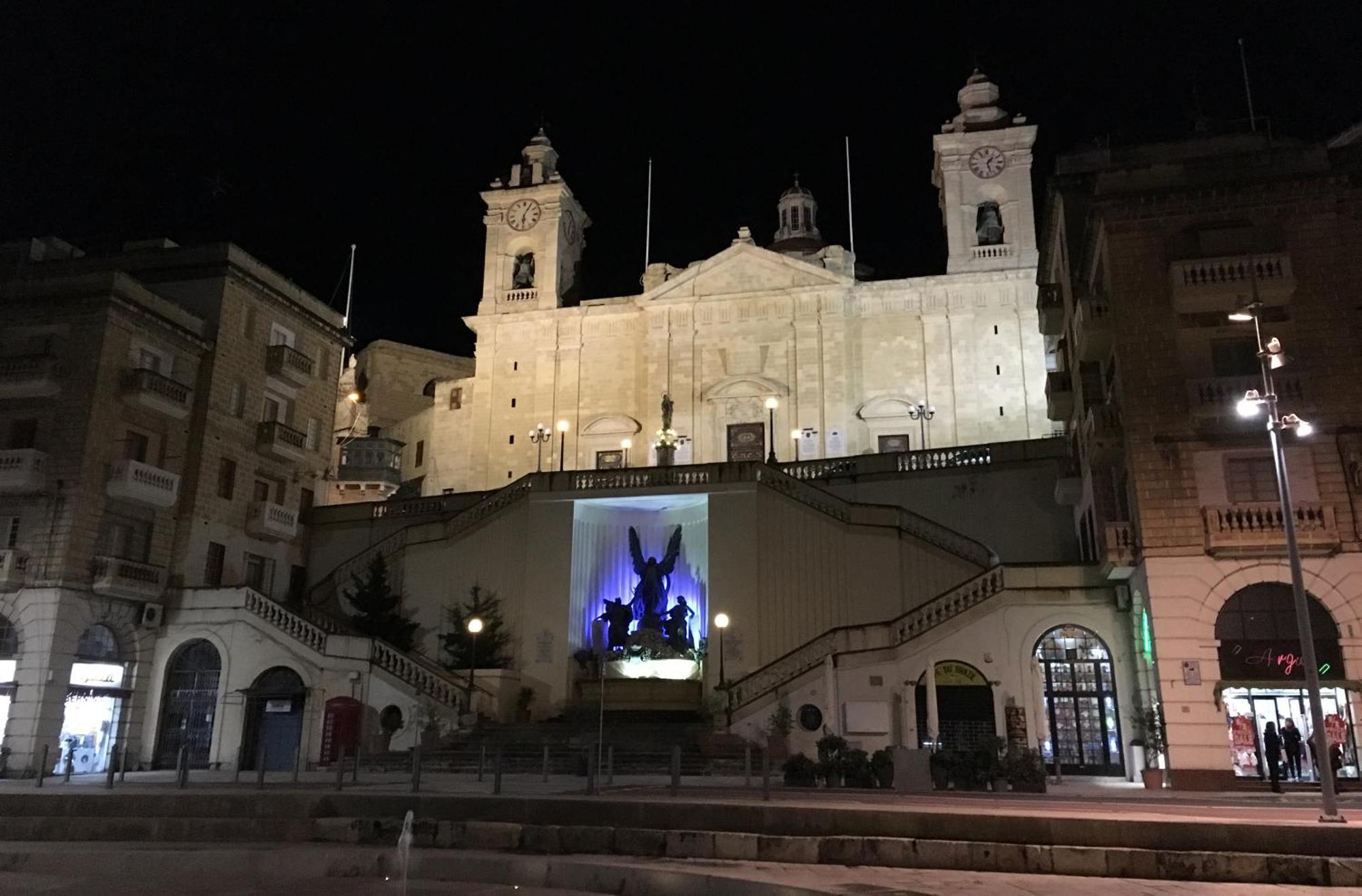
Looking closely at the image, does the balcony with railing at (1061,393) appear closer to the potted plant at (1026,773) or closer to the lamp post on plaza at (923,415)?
the lamp post on plaza at (923,415)

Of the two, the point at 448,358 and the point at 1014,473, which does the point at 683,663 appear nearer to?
the point at 1014,473

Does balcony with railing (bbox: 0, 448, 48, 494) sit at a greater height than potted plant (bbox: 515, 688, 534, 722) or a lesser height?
greater

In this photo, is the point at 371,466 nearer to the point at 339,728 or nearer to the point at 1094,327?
the point at 339,728

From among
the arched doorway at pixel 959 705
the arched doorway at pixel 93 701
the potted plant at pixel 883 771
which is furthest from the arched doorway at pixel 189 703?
the arched doorway at pixel 959 705

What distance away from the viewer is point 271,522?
34.9 m

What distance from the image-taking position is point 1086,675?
84.0 ft

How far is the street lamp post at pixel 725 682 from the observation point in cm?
2669

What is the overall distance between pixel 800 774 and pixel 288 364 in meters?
23.7

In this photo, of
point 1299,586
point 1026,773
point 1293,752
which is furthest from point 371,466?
point 1299,586

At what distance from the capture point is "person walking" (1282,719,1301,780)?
68.5ft

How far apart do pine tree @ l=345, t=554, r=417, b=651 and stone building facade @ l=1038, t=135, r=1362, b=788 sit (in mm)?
21596

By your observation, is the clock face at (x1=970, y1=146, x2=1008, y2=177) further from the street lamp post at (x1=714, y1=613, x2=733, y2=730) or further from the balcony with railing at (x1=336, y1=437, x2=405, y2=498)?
the balcony with railing at (x1=336, y1=437, x2=405, y2=498)

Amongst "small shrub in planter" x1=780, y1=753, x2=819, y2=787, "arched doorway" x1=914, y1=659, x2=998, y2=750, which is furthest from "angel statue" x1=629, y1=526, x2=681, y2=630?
"small shrub in planter" x1=780, y1=753, x2=819, y2=787

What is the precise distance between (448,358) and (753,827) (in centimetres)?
5288
